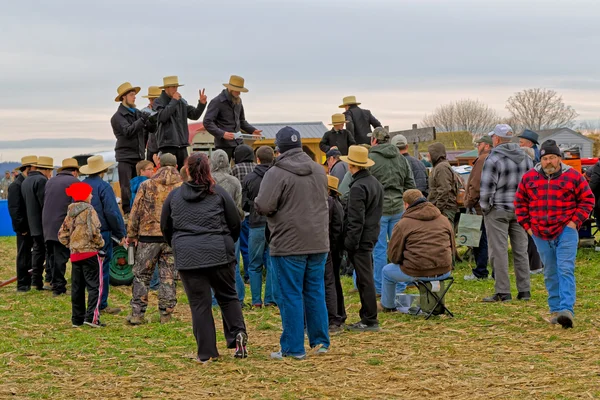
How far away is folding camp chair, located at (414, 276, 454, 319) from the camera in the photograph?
1041 centimetres

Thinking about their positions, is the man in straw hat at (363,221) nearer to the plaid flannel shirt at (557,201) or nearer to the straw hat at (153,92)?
the plaid flannel shirt at (557,201)

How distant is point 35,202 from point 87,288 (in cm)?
417

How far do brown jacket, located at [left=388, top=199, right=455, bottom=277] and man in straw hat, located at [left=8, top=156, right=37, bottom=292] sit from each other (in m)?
7.22

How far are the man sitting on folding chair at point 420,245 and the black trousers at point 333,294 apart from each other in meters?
0.93

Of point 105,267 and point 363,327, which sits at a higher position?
point 105,267

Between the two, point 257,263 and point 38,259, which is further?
point 38,259

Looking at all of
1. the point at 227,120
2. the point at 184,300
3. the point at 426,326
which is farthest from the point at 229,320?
the point at 227,120

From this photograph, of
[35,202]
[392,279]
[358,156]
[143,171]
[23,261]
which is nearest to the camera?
[358,156]

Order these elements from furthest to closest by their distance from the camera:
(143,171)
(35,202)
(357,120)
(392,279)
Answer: (357,120)
(35,202)
(143,171)
(392,279)

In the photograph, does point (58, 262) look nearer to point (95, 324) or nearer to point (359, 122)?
point (95, 324)

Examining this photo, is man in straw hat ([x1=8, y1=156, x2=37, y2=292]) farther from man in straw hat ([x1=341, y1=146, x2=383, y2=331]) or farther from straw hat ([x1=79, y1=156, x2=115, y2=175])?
man in straw hat ([x1=341, y1=146, x2=383, y2=331])

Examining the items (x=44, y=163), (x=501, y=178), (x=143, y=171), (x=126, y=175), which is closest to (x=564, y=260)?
(x=501, y=178)

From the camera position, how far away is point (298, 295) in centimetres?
808

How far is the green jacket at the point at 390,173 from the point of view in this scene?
12.0 metres
